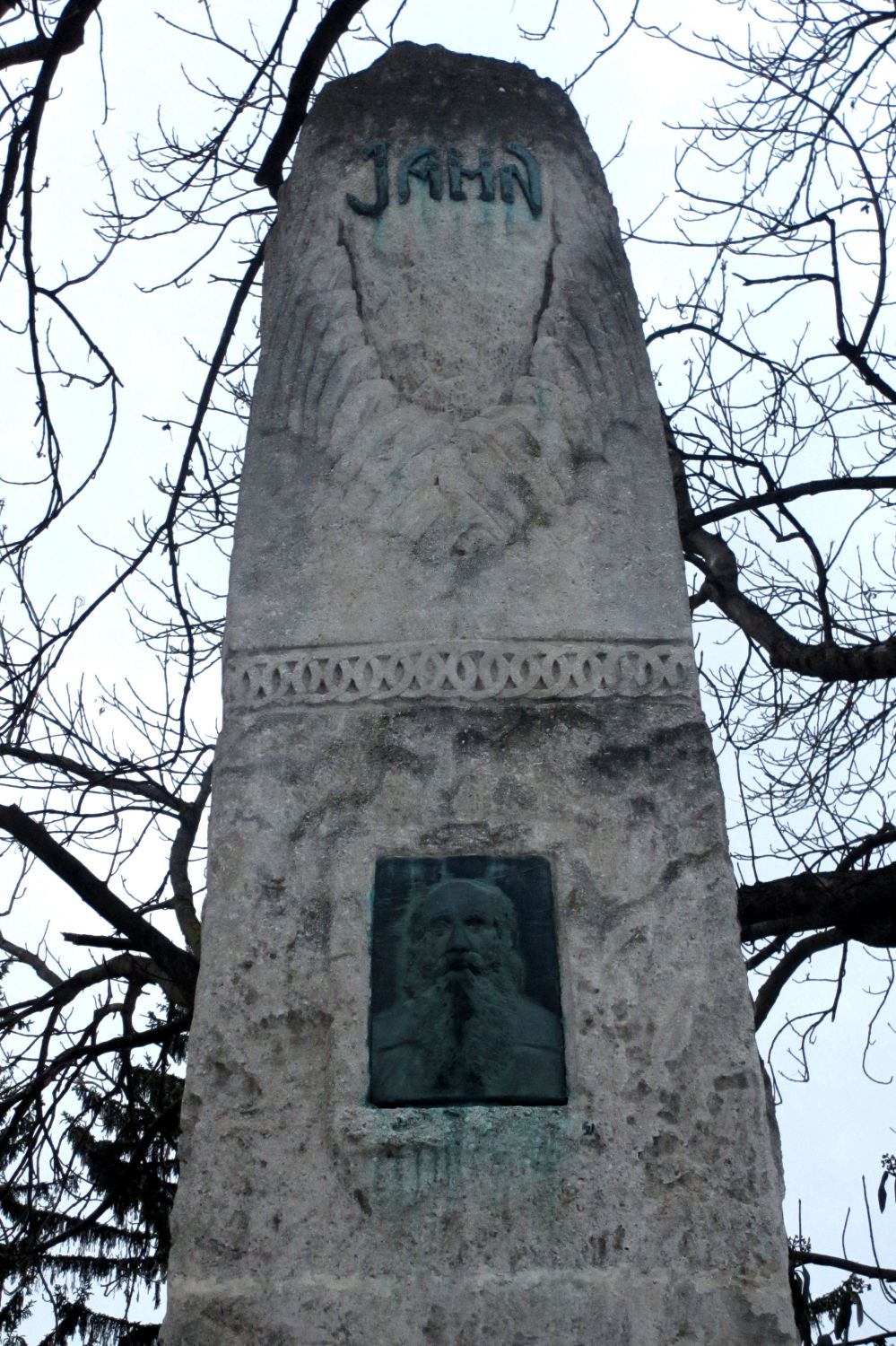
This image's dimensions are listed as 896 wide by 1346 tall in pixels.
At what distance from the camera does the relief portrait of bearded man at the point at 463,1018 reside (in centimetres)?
252

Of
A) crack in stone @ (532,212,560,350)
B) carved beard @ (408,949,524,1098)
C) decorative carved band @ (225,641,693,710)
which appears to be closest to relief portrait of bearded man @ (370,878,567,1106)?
carved beard @ (408,949,524,1098)

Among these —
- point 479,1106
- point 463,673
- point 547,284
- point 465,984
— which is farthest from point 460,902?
point 547,284

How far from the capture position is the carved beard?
2.52 m

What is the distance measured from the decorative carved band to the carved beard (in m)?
0.54

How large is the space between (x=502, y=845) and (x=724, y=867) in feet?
1.37

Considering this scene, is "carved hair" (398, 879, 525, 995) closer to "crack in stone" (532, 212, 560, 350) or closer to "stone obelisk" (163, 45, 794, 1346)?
"stone obelisk" (163, 45, 794, 1346)

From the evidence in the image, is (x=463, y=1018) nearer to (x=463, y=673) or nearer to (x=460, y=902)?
(x=460, y=902)

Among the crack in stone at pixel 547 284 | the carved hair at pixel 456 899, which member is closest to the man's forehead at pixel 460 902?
the carved hair at pixel 456 899

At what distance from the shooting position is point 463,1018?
8.41 feet

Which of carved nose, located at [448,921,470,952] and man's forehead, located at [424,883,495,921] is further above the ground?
man's forehead, located at [424,883,495,921]

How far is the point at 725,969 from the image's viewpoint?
8.67 ft

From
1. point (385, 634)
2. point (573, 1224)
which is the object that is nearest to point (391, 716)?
point (385, 634)

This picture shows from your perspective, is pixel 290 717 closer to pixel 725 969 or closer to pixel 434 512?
pixel 434 512

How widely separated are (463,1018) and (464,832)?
36 cm
